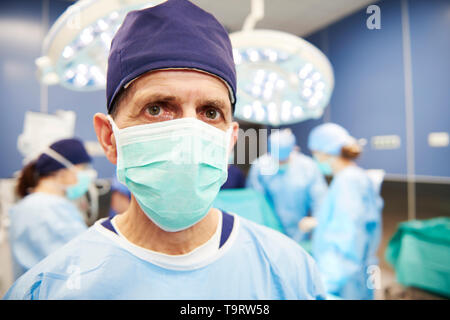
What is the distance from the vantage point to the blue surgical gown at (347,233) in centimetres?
147

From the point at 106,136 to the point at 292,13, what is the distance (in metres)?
0.66

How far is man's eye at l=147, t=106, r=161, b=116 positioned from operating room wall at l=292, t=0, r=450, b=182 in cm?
128

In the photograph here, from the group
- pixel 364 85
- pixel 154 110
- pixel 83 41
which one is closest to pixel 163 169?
pixel 154 110

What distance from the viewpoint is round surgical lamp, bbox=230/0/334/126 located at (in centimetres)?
81

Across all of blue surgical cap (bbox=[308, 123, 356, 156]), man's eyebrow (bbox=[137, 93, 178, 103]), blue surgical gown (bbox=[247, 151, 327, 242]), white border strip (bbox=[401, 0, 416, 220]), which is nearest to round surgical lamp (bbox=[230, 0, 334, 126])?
man's eyebrow (bbox=[137, 93, 178, 103])

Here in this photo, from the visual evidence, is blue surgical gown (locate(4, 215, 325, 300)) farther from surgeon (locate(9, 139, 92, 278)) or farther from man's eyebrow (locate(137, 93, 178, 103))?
surgeon (locate(9, 139, 92, 278))

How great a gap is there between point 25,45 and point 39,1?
238 millimetres

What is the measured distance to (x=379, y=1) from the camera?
0.75 metres

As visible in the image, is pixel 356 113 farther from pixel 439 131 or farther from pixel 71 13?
pixel 71 13

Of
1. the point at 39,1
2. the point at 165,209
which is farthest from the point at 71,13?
the point at 39,1

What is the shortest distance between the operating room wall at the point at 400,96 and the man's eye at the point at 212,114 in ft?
3.88

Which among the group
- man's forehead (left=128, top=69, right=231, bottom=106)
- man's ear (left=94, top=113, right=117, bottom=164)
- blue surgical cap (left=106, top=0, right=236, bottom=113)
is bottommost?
man's ear (left=94, top=113, right=117, bottom=164)

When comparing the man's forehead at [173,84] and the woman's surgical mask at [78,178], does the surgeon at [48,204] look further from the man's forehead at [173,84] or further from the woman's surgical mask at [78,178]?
the man's forehead at [173,84]

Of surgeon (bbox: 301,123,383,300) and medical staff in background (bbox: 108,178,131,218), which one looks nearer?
surgeon (bbox: 301,123,383,300)
